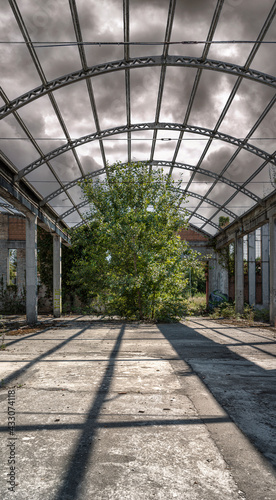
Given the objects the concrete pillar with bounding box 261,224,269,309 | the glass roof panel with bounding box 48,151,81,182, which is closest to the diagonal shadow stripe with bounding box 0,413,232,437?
the glass roof panel with bounding box 48,151,81,182

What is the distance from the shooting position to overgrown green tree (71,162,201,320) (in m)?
14.0

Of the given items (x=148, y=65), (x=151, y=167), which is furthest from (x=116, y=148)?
(x=148, y=65)

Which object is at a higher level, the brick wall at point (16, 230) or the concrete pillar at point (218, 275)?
the brick wall at point (16, 230)

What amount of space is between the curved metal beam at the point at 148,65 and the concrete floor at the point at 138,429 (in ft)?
26.0

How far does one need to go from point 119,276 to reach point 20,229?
1544cm

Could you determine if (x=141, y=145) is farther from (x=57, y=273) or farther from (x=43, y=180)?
(x=57, y=273)

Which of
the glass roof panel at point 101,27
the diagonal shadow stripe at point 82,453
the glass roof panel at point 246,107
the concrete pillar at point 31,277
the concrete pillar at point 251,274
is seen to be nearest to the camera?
the diagonal shadow stripe at point 82,453

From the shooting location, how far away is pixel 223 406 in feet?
12.4

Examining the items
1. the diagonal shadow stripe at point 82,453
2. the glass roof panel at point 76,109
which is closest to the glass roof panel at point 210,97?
the glass roof panel at point 76,109

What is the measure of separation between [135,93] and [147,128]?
76.8 inches

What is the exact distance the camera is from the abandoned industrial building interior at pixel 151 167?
8.51ft

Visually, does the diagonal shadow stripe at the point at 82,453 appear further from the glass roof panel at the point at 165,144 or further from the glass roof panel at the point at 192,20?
the glass roof panel at the point at 165,144

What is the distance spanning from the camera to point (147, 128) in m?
14.5

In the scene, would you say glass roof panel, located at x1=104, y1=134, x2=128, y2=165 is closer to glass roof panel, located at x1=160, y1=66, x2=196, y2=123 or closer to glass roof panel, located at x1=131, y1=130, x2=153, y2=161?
glass roof panel, located at x1=131, y1=130, x2=153, y2=161
